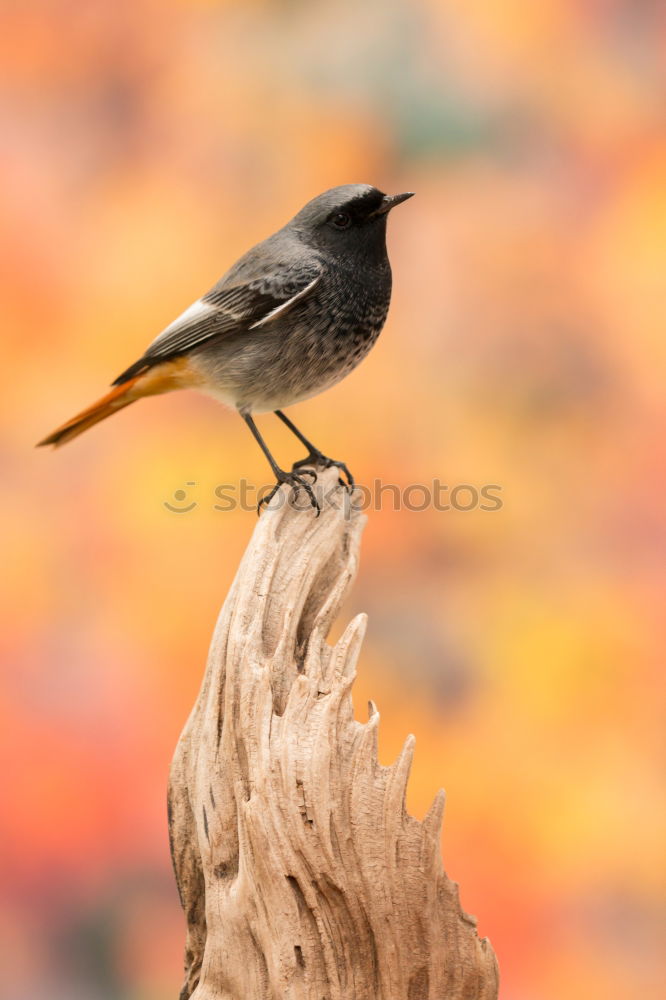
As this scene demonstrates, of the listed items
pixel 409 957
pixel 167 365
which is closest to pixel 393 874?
pixel 409 957

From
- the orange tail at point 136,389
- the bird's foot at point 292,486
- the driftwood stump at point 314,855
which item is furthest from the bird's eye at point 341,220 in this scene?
the driftwood stump at point 314,855

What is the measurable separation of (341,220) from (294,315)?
1.21 feet

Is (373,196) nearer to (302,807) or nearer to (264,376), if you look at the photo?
(264,376)

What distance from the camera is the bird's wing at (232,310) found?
3.42 metres

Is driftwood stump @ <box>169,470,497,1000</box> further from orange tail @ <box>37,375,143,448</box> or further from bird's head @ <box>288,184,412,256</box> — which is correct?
bird's head @ <box>288,184,412,256</box>

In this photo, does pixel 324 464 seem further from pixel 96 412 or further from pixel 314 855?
pixel 314 855

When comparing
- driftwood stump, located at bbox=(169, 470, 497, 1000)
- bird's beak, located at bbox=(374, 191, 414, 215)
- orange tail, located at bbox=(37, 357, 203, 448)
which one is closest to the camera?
driftwood stump, located at bbox=(169, 470, 497, 1000)

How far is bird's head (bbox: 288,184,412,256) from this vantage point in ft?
11.2

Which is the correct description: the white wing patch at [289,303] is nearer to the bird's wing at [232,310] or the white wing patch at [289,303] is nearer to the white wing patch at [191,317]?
the bird's wing at [232,310]

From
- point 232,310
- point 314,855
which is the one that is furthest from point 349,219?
point 314,855

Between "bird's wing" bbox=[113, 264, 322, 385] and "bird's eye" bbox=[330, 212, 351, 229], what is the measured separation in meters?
0.17

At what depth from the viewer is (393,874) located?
2.80 meters

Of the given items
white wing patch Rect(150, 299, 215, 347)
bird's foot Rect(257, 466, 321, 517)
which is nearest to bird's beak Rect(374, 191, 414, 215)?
white wing patch Rect(150, 299, 215, 347)

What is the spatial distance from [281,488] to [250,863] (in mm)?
1296
